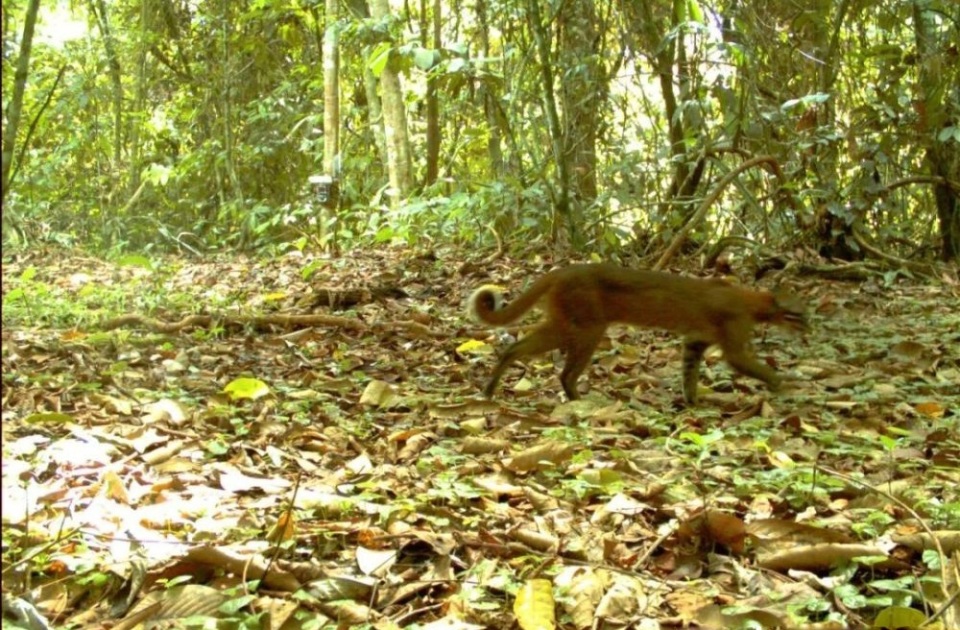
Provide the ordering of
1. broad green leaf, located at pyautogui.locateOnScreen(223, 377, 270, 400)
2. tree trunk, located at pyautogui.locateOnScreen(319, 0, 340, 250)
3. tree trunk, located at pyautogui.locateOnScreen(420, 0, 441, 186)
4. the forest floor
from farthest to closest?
tree trunk, located at pyautogui.locateOnScreen(420, 0, 441, 186) → tree trunk, located at pyautogui.locateOnScreen(319, 0, 340, 250) → broad green leaf, located at pyautogui.locateOnScreen(223, 377, 270, 400) → the forest floor

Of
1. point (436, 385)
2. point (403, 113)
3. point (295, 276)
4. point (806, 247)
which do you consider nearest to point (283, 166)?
point (403, 113)

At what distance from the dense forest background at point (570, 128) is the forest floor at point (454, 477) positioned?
7.03ft

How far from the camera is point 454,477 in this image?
12.8 feet

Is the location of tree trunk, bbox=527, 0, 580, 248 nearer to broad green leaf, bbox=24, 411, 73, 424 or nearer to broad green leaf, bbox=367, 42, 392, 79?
broad green leaf, bbox=367, 42, 392, 79

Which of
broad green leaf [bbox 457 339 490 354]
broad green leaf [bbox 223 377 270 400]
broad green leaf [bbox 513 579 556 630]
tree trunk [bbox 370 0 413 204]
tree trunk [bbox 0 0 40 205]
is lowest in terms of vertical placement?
broad green leaf [bbox 513 579 556 630]

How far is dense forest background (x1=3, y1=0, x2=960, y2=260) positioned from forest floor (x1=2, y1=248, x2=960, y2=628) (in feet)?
7.03

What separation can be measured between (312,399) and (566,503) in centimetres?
199

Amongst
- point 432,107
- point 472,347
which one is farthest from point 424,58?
point 432,107

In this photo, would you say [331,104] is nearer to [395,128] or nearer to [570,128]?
[395,128]

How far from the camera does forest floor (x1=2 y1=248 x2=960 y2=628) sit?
2.83 meters

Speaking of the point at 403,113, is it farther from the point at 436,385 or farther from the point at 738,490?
the point at 738,490

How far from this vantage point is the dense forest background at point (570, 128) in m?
8.92

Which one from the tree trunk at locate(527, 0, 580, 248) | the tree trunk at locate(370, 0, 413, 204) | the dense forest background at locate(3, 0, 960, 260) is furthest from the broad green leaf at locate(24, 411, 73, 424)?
the tree trunk at locate(370, 0, 413, 204)

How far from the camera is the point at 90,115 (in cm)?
1384
